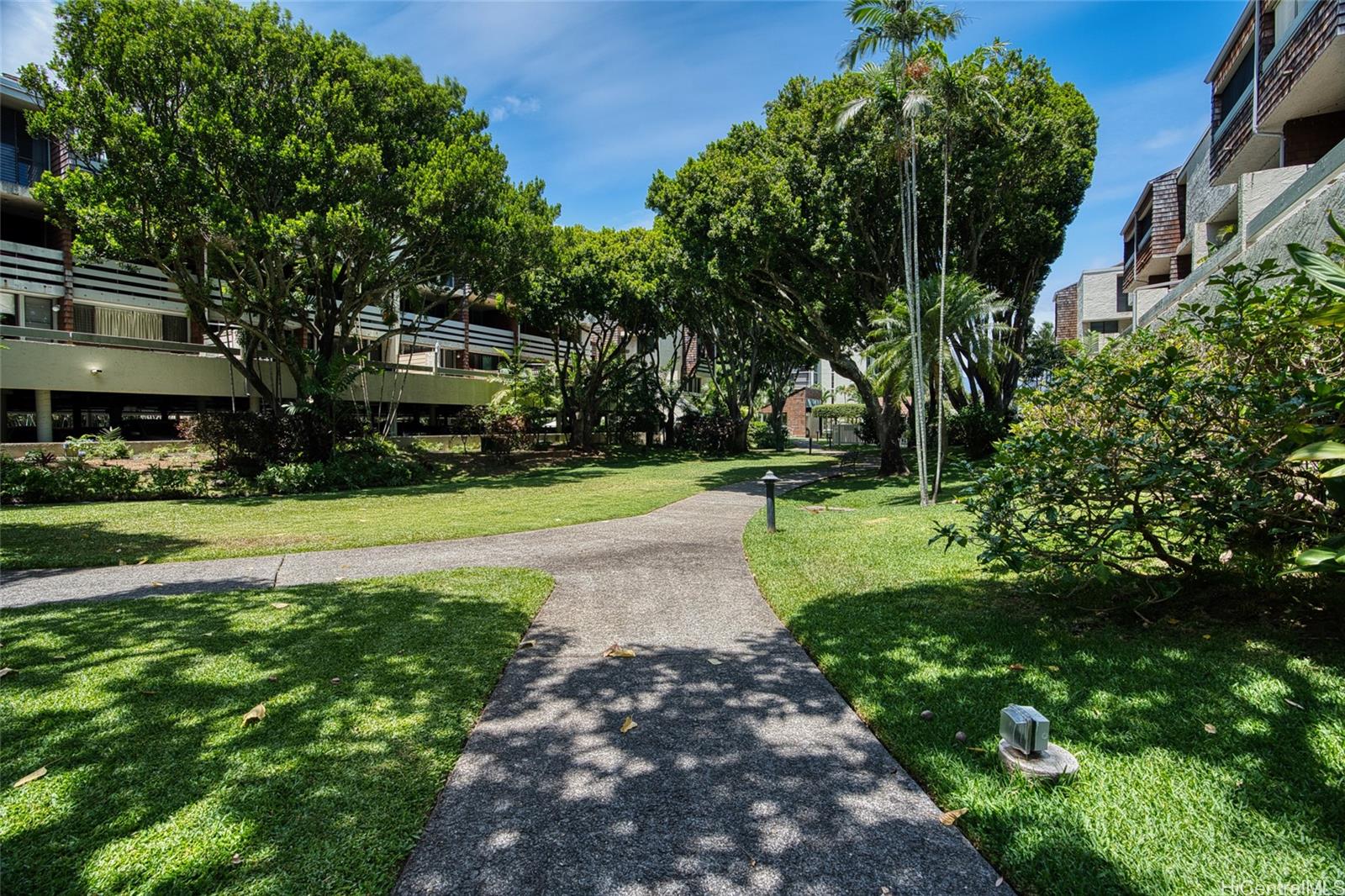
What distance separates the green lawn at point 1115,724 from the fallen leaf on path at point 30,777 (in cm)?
412

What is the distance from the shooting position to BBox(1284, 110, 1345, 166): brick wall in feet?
44.3

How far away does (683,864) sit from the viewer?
257cm

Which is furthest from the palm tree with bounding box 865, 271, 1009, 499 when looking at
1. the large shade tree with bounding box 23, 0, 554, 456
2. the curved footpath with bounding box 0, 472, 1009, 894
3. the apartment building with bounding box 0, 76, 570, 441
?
the apartment building with bounding box 0, 76, 570, 441

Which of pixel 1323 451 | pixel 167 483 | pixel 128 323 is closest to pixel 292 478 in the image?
pixel 167 483

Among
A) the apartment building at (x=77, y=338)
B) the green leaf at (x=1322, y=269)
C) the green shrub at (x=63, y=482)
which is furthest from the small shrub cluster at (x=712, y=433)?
the green leaf at (x=1322, y=269)

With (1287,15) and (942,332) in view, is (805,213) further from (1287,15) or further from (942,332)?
(1287,15)

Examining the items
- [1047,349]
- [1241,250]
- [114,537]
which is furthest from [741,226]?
[1047,349]

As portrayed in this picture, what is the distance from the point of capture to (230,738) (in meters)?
3.41

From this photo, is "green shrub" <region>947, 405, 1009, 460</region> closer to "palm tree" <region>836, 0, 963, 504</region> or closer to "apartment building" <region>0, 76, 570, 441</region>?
"palm tree" <region>836, 0, 963, 504</region>

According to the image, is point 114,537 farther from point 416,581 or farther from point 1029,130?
point 1029,130

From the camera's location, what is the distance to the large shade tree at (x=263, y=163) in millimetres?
13938

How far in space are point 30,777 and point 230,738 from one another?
2.49ft

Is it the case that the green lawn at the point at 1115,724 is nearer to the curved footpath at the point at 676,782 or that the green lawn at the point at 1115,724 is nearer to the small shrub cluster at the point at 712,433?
the curved footpath at the point at 676,782

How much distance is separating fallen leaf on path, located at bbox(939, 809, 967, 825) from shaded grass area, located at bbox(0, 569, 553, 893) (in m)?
2.27
